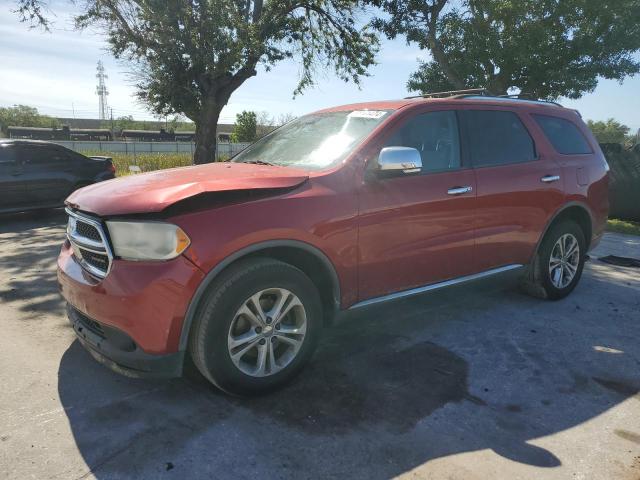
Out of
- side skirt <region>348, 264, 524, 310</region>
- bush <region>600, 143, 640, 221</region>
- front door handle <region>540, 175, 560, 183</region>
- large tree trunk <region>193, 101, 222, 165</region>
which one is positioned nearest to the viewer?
side skirt <region>348, 264, 524, 310</region>

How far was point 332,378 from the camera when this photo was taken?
3354 mm

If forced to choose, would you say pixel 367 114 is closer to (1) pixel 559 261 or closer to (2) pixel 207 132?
(1) pixel 559 261

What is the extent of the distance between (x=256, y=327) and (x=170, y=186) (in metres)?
0.98

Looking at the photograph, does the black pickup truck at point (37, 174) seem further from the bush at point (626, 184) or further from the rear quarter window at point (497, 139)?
the bush at point (626, 184)

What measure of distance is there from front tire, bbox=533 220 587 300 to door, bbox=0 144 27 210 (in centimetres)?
872

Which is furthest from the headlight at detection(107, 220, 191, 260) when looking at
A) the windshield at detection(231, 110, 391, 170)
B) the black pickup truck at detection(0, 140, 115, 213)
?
the black pickup truck at detection(0, 140, 115, 213)

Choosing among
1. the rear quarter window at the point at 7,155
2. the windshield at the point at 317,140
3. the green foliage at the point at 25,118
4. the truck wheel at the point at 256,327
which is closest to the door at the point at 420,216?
the windshield at the point at 317,140

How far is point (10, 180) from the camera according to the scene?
8.96 meters

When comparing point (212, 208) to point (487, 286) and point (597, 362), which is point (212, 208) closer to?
point (487, 286)

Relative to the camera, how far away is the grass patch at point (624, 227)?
9.57m

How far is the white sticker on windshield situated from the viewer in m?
3.73

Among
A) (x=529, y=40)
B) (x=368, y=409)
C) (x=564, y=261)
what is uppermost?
(x=529, y=40)

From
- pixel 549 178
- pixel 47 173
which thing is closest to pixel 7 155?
pixel 47 173

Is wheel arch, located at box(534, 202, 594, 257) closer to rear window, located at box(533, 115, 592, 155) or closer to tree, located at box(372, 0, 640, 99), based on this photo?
rear window, located at box(533, 115, 592, 155)
